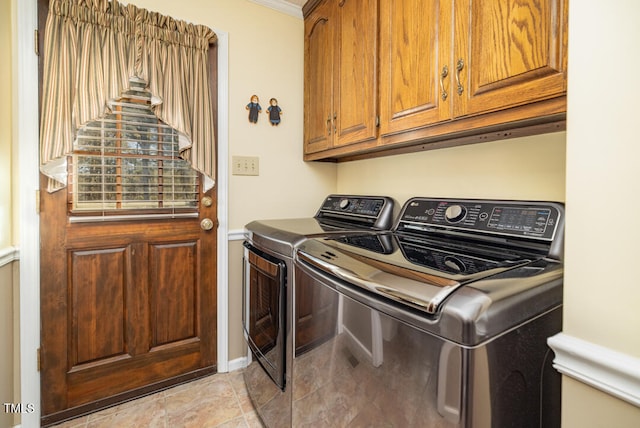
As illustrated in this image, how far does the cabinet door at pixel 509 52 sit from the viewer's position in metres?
0.79

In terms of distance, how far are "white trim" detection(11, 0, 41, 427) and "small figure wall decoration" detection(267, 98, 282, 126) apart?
44.7 inches

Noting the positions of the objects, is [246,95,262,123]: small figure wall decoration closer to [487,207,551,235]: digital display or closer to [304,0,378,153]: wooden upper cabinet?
[304,0,378,153]: wooden upper cabinet

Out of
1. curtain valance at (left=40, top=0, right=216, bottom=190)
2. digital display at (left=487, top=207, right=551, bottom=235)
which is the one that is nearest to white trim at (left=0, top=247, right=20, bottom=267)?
curtain valance at (left=40, top=0, right=216, bottom=190)

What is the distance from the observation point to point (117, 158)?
1.55 m

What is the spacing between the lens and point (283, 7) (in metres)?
1.94

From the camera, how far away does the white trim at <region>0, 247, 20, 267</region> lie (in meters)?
1.26

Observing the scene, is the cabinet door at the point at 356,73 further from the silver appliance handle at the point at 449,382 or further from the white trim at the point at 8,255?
the white trim at the point at 8,255

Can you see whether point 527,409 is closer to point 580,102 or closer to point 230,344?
point 580,102

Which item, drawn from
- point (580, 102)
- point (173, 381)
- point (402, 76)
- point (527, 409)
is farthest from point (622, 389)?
point (173, 381)

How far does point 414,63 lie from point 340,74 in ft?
1.78

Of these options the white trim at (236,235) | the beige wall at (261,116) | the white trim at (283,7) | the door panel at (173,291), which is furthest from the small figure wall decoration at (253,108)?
the door panel at (173,291)

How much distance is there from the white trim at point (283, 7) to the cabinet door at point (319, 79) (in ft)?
0.29

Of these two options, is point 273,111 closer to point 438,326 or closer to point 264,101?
point 264,101

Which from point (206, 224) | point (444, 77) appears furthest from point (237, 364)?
point (444, 77)
